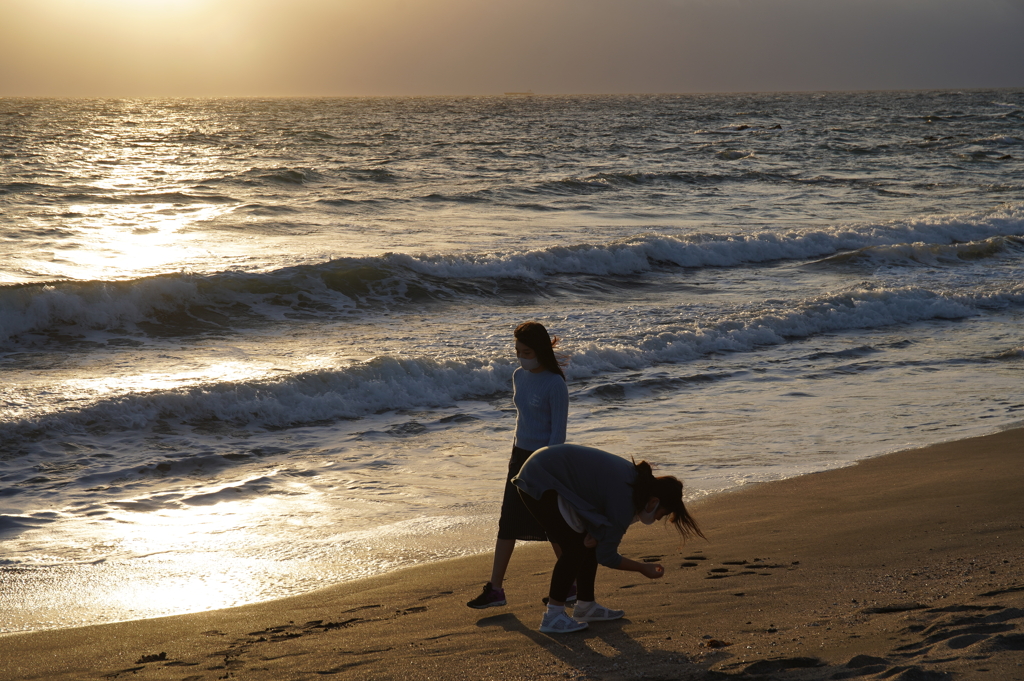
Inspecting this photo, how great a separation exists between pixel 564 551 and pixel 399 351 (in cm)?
776

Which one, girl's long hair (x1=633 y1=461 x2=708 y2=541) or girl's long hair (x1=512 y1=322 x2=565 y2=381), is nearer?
girl's long hair (x1=633 y1=461 x2=708 y2=541)

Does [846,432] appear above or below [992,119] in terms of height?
below

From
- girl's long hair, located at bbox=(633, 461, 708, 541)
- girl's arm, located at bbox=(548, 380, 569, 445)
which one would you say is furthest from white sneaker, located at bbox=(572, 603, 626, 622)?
girl's arm, located at bbox=(548, 380, 569, 445)

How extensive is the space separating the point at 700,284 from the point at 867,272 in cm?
393

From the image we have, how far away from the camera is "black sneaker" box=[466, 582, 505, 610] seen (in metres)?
4.21

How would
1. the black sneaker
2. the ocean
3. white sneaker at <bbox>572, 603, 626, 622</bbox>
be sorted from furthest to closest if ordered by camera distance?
the ocean, the black sneaker, white sneaker at <bbox>572, 603, 626, 622</bbox>

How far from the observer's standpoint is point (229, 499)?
6.57 m

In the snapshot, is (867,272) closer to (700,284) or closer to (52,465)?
(700,284)

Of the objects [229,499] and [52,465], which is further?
[52,465]

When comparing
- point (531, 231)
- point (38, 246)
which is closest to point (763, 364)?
point (531, 231)

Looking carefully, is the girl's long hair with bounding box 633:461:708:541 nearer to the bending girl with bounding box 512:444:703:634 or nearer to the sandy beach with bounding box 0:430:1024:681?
the bending girl with bounding box 512:444:703:634

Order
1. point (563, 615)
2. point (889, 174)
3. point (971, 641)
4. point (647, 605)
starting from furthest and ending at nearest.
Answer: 1. point (889, 174)
2. point (647, 605)
3. point (563, 615)
4. point (971, 641)

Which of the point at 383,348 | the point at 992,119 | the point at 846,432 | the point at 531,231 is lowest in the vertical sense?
the point at 846,432

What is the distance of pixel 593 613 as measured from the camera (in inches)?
154
